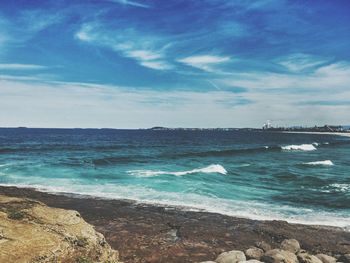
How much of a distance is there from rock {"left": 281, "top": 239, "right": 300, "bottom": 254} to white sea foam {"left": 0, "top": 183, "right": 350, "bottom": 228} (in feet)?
14.6

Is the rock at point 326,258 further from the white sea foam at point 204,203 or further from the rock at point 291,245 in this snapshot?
the white sea foam at point 204,203

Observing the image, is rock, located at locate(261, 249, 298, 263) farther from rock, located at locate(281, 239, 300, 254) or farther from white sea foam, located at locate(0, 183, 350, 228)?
white sea foam, located at locate(0, 183, 350, 228)

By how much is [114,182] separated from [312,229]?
16.6 meters

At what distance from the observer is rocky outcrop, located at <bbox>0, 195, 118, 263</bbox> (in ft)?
22.2

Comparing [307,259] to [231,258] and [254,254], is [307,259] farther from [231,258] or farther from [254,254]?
[231,258]

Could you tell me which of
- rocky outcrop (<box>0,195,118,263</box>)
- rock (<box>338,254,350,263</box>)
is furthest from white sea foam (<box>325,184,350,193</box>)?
rocky outcrop (<box>0,195,118,263</box>)

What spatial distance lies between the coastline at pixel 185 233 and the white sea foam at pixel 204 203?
143cm

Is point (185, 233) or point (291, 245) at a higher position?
point (291, 245)

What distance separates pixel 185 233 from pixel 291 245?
401 cm

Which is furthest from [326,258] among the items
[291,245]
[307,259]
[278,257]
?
[278,257]

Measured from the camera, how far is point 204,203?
68.6 ft

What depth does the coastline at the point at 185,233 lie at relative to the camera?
495 inches

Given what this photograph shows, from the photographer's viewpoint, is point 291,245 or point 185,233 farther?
point 185,233

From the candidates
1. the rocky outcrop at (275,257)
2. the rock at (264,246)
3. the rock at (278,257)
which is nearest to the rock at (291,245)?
the rocky outcrop at (275,257)
